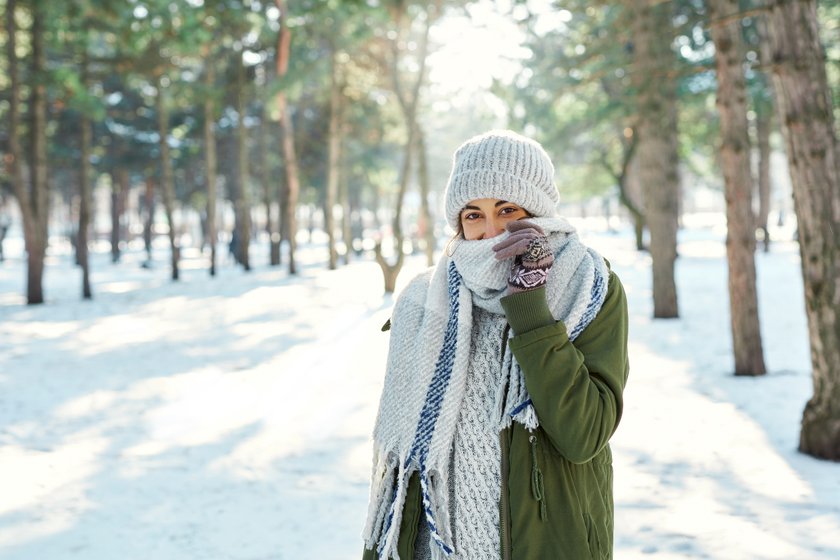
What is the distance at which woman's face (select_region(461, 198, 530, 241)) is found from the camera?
2.06m

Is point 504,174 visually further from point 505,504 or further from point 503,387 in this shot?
point 505,504

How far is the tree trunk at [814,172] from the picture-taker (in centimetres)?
546

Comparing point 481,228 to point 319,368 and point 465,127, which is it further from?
point 465,127

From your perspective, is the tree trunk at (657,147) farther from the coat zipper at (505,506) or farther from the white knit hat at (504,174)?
the coat zipper at (505,506)

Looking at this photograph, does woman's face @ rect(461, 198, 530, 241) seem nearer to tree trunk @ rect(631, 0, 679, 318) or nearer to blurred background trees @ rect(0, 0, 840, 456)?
blurred background trees @ rect(0, 0, 840, 456)

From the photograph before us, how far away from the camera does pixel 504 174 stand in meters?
1.99

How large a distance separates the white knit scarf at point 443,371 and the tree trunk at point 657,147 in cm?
965

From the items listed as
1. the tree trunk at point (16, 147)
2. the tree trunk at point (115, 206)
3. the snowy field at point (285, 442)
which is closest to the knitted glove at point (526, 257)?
the snowy field at point (285, 442)

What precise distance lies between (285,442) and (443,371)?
16.3ft

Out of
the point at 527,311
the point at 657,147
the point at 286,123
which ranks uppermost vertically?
the point at 286,123

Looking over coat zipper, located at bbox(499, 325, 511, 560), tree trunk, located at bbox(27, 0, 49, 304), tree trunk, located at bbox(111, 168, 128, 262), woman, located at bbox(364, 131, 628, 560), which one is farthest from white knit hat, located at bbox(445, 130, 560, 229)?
tree trunk, located at bbox(111, 168, 128, 262)

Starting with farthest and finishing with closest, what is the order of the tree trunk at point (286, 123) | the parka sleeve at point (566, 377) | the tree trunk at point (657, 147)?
the tree trunk at point (286, 123)
the tree trunk at point (657, 147)
the parka sleeve at point (566, 377)

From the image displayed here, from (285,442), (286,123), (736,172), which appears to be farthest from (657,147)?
(286,123)

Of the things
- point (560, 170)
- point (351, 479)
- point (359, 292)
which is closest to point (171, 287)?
point (359, 292)
